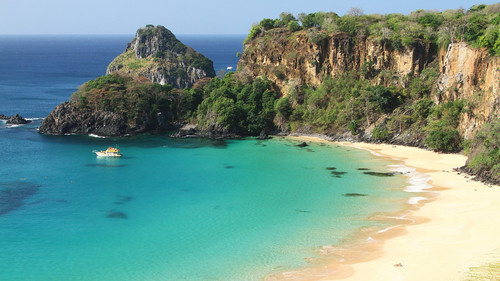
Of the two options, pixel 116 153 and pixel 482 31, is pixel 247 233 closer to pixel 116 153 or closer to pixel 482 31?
pixel 116 153

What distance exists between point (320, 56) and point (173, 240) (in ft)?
139

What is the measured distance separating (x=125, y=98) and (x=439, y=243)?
1952 inches

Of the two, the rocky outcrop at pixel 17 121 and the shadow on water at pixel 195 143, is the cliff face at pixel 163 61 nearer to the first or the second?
the rocky outcrop at pixel 17 121

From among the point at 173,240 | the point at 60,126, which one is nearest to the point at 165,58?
the point at 60,126

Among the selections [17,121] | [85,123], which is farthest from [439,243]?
[17,121]

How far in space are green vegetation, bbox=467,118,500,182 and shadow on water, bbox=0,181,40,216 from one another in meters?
40.5

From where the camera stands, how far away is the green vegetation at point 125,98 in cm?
6969

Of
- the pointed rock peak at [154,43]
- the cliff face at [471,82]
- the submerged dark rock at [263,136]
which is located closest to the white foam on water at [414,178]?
the cliff face at [471,82]

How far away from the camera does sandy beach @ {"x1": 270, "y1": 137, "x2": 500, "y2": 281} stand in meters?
29.1

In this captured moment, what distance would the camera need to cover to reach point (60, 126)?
6894cm

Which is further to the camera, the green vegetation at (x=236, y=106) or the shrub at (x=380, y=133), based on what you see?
the green vegetation at (x=236, y=106)

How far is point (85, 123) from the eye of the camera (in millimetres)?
69375

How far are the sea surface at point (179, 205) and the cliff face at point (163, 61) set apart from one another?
132 ft

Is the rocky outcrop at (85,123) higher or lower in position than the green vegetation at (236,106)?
lower
